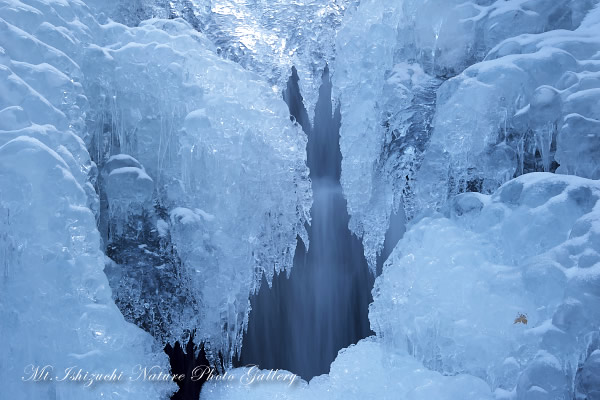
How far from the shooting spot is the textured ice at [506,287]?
3273 mm

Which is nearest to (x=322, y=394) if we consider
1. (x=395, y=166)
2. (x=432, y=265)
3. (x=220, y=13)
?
(x=432, y=265)

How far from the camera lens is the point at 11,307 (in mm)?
3445

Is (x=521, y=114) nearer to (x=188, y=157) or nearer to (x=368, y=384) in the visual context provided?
(x=368, y=384)

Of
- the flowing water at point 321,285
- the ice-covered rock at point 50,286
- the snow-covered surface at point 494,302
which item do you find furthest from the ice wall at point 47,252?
the flowing water at point 321,285

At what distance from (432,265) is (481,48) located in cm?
208

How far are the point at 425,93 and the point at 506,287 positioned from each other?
2262 mm

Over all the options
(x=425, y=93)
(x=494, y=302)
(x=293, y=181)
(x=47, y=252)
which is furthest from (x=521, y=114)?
(x=47, y=252)

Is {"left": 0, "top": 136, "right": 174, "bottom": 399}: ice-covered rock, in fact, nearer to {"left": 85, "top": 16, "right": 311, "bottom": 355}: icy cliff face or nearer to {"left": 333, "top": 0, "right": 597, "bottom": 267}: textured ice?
Result: {"left": 85, "top": 16, "right": 311, "bottom": 355}: icy cliff face

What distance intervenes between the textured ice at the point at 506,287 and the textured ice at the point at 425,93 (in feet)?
1.52

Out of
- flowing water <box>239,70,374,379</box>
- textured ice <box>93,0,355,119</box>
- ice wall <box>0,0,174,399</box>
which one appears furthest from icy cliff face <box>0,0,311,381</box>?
flowing water <box>239,70,374,379</box>

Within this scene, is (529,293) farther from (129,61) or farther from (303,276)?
(303,276)

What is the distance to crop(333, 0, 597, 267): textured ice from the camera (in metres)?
4.74

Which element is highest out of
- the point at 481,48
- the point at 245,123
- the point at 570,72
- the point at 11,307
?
the point at 481,48

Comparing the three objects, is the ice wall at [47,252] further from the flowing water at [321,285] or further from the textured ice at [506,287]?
the flowing water at [321,285]
